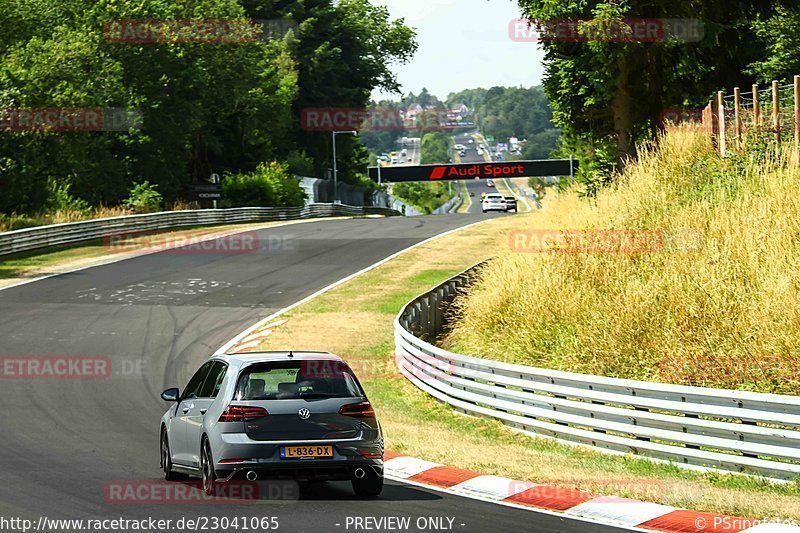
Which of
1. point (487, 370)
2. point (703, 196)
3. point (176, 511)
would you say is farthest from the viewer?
point (703, 196)

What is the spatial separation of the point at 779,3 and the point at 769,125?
16097 mm

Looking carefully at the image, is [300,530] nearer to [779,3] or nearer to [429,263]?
[429,263]

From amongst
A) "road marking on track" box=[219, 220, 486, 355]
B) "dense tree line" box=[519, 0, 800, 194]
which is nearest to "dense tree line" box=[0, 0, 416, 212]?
"road marking on track" box=[219, 220, 486, 355]

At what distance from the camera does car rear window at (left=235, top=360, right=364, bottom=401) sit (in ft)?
37.5

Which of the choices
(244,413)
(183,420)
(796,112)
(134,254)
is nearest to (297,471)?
(244,413)

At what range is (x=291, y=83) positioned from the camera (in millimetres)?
92375

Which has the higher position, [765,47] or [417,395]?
[765,47]

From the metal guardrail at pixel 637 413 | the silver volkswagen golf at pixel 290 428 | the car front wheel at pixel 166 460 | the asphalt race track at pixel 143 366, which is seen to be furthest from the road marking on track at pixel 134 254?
the silver volkswagen golf at pixel 290 428

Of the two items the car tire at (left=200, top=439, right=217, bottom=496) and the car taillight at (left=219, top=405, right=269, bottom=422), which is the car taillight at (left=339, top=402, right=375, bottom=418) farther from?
the car tire at (left=200, top=439, right=217, bottom=496)

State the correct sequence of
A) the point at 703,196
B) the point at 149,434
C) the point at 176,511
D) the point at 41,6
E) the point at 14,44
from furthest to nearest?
the point at 41,6 < the point at 14,44 < the point at 703,196 < the point at 149,434 < the point at 176,511

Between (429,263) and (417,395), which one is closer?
(417,395)

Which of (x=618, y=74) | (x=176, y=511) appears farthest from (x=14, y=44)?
(x=176, y=511)

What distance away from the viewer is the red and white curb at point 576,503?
33.7 feet

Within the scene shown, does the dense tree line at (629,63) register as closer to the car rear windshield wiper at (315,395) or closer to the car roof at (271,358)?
the car roof at (271,358)
